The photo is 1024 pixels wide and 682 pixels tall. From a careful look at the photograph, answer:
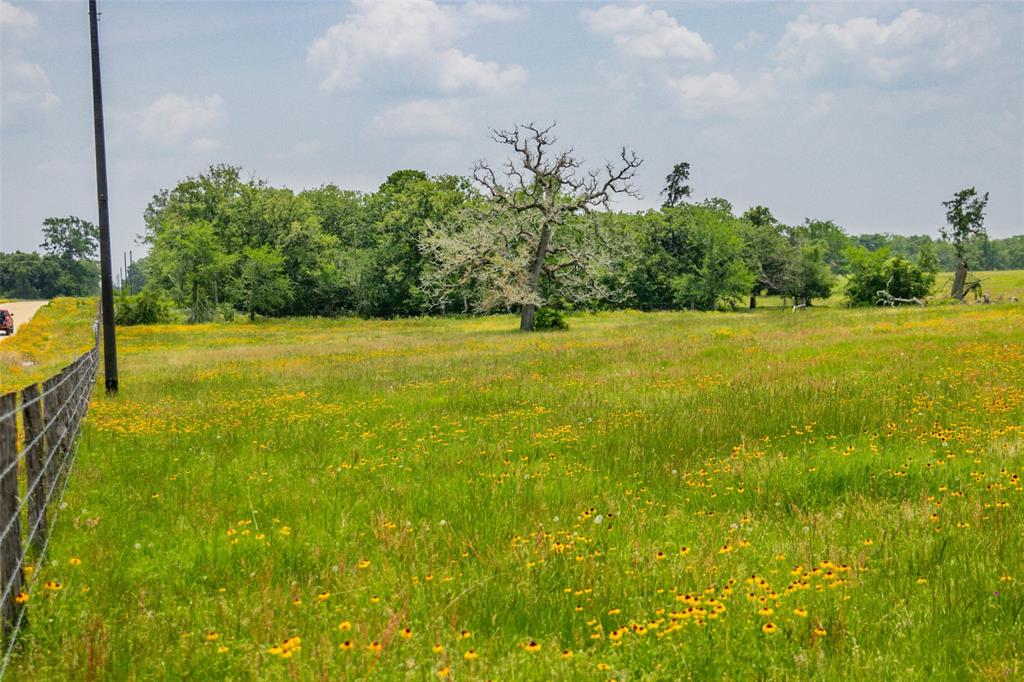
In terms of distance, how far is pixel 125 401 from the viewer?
16.2 m

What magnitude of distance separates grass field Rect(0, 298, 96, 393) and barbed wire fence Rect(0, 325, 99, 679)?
43.0 feet

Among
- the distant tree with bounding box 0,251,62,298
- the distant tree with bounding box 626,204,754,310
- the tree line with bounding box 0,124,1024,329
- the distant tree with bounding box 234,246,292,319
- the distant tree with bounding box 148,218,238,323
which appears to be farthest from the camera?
the distant tree with bounding box 0,251,62,298

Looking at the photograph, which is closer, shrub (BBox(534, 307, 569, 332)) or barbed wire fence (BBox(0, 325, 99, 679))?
barbed wire fence (BBox(0, 325, 99, 679))

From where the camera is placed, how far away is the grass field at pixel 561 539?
4191 mm

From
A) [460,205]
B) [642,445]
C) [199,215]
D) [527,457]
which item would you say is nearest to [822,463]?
[642,445]

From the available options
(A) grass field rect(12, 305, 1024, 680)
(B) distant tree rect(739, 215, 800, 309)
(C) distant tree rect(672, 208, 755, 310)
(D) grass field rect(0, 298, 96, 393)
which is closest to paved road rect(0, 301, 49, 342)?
(D) grass field rect(0, 298, 96, 393)

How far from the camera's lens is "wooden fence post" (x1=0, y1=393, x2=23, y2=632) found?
14.9 feet

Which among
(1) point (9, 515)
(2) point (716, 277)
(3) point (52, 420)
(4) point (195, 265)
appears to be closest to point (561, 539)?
(1) point (9, 515)

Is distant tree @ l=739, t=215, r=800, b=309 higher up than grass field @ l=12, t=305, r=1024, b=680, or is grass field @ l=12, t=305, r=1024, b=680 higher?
distant tree @ l=739, t=215, r=800, b=309

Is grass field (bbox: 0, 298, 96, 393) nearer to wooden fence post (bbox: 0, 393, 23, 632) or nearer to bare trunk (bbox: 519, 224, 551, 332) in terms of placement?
Answer: wooden fence post (bbox: 0, 393, 23, 632)

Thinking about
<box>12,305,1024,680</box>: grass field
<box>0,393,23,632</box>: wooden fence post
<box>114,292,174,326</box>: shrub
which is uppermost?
<box>114,292,174,326</box>: shrub

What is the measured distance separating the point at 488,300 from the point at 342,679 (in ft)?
130

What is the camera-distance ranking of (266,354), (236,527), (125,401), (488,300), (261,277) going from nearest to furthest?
(236,527) → (125,401) → (266,354) → (488,300) → (261,277)

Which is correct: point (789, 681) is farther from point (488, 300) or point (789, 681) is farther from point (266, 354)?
point (488, 300)
